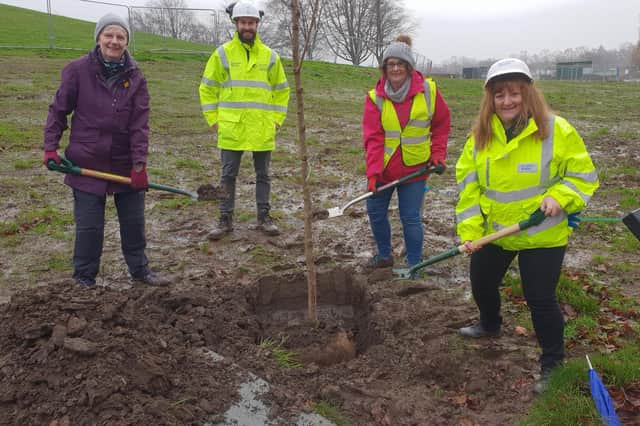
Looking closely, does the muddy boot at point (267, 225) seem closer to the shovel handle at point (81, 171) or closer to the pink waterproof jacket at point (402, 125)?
the pink waterproof jacket at point (402, 125)

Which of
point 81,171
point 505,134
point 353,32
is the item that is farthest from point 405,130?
point 353,32

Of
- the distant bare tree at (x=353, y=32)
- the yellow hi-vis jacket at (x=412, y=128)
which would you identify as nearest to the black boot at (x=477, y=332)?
the yellow hi-vis jacket at (x=412, y=128)

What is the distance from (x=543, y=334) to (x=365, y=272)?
6.91 ft

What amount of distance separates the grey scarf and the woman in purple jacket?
2041 mm

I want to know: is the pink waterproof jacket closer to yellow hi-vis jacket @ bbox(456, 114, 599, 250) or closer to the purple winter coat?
yellow hi-vis jacket @ bbox(456, 114, 599, 250)

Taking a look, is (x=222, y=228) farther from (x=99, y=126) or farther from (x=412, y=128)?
(x=412, y=128)

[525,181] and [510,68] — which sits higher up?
[510,68]

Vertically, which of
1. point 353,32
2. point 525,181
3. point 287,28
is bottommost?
point 525,181

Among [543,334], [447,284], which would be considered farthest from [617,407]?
[447,284]

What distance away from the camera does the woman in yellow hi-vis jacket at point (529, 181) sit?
2.93m

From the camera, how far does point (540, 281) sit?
3041 mm

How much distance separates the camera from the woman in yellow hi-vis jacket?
9.62 feet

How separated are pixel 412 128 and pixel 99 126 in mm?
2589

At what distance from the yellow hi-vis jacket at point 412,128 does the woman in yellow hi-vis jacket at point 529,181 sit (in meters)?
1.27
